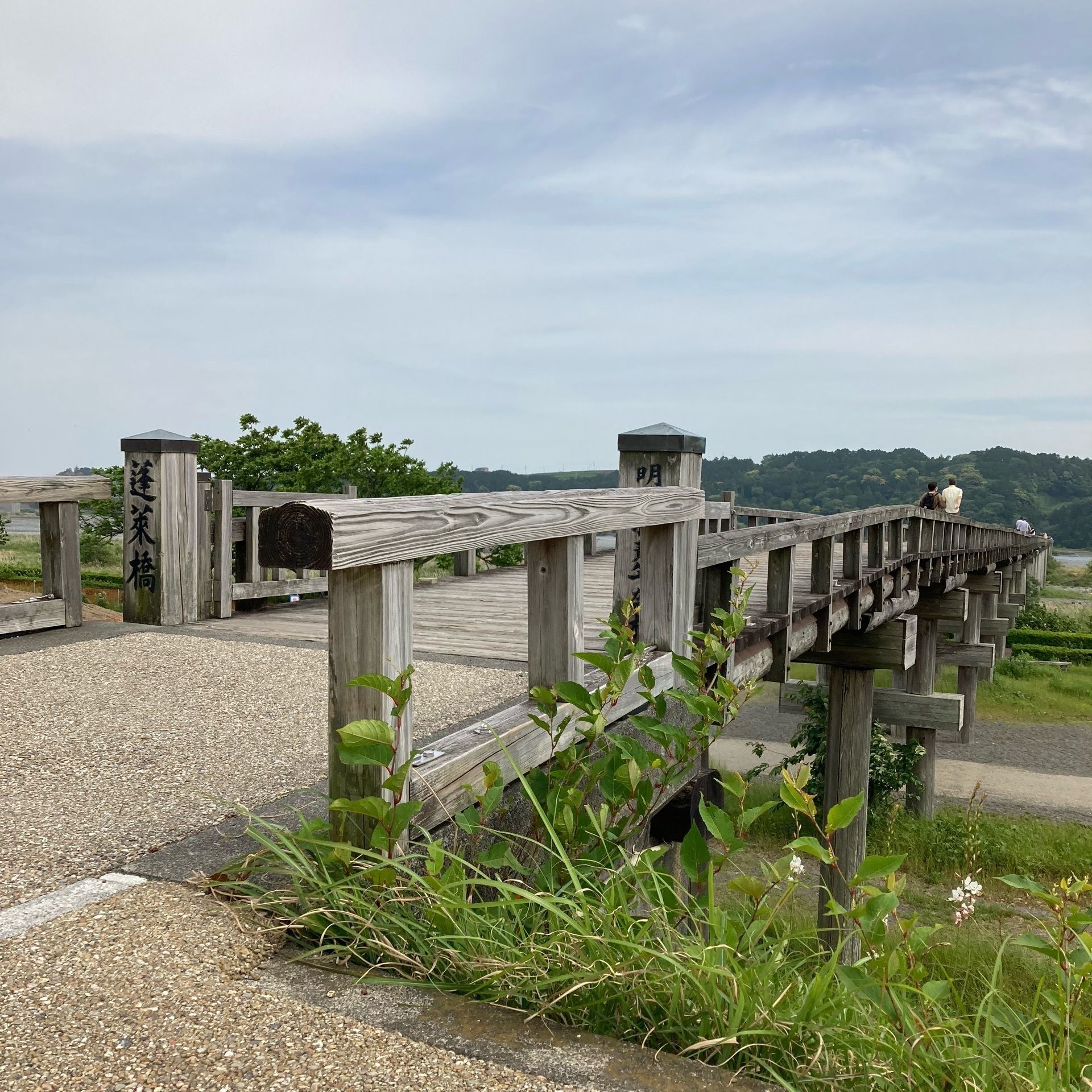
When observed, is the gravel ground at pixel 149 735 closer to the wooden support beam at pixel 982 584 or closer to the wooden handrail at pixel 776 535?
the wooden handrail at pixel 776 535

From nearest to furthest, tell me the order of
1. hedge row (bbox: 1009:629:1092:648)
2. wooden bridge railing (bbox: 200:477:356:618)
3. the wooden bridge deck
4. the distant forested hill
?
the wooden bridge deck → wooden bridge railing (bbox: 200:477:356:618) → hedge row (bbox: 1009:629:1092:648) → the distant forested hill

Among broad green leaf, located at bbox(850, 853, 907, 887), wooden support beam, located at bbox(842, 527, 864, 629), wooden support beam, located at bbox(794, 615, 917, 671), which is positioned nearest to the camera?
broad green leaf, located at bbox(850, 853, 907, 887)

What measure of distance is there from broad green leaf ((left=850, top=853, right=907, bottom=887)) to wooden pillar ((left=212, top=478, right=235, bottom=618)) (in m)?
6.27

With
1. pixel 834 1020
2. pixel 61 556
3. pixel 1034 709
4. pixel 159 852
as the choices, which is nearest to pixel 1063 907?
pixel 834 1020

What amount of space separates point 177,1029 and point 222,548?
597 centimetres

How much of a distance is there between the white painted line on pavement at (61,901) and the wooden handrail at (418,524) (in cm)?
95

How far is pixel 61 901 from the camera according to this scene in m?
2.57

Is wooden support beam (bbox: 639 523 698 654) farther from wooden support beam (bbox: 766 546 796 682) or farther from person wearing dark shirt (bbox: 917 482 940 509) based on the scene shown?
person wearing dark shirt (bbox: 917 482 940 509)

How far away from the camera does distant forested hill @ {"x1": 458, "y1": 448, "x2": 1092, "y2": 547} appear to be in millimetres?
97250

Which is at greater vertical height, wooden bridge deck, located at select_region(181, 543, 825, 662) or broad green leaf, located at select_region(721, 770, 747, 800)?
broad green leaf, located at select_region(721, 770, 747, 800)

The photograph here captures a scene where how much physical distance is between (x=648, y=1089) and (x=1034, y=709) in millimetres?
26780

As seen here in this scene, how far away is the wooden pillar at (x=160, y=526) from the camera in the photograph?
6652mm

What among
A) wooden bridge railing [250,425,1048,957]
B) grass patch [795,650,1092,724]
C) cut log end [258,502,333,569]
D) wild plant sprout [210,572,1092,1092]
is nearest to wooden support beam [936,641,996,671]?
grass patch [795,650,1092,724]

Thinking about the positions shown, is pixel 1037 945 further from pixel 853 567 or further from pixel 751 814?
pixel 853 567
